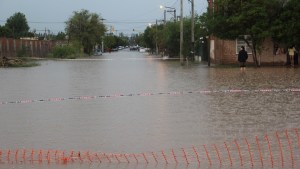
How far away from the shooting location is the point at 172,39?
230 feet

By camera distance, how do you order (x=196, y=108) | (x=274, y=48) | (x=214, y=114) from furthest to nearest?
(x=274, y=48) < (x=196, y=108) < (x=214, y=114)

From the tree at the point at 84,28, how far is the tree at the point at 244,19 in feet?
227

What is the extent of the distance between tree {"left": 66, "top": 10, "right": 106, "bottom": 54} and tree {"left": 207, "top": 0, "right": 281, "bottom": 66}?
69229 mm

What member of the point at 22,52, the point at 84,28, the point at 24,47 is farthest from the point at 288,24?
the point at 84,28

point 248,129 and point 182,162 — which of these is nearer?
point 182,162

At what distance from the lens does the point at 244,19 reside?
41.1 m

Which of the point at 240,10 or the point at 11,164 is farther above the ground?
the point at 240,10

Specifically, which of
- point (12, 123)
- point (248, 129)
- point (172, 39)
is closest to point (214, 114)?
point (248, 129)

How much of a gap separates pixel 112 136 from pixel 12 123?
10.4 feet

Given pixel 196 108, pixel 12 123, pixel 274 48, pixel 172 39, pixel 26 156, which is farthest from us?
pixel 172 39

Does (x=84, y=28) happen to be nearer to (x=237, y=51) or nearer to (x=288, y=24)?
(x=237, y=51)

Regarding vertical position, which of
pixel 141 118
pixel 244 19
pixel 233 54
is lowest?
pixel 141 118

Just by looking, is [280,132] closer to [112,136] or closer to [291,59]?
[112,136]

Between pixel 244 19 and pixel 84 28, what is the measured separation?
238ft
